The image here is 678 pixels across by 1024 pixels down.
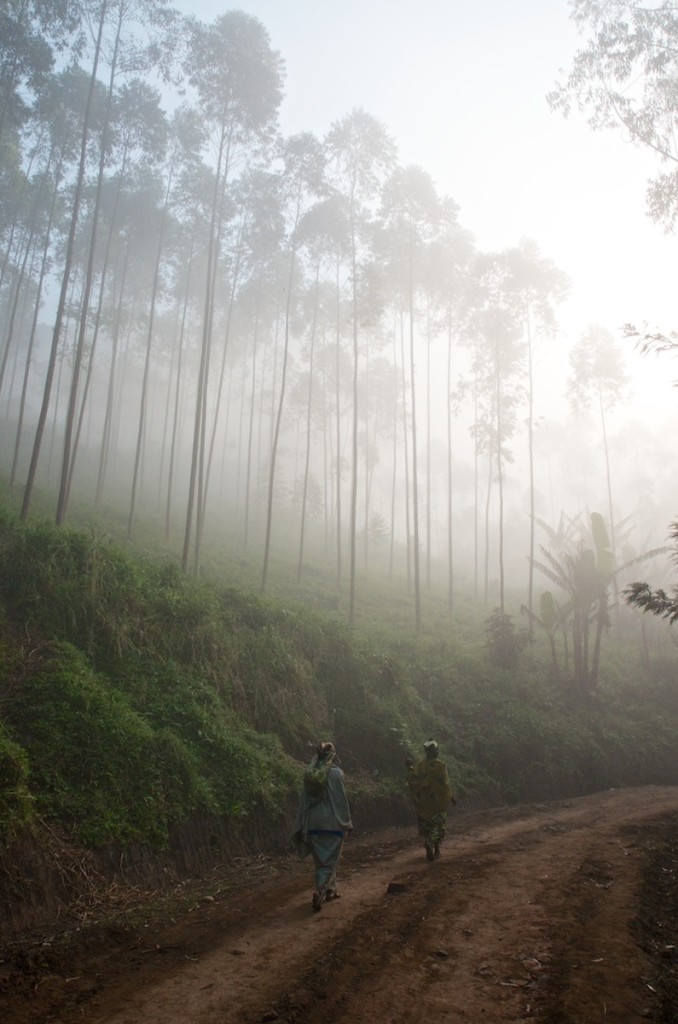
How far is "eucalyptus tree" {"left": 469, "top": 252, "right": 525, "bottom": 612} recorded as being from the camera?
2523 centimetres

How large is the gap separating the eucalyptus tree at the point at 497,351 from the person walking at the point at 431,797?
56.0 ft

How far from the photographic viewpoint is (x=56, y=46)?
51.0 feet

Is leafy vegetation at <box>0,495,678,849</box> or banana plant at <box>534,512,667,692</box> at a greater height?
banana plant at <box>534,512,667,692</box>

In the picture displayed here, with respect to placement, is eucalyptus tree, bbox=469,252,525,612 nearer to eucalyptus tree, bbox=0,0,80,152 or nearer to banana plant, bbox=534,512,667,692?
banana plant, bbox=534,512,667,692

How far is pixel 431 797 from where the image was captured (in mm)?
8516

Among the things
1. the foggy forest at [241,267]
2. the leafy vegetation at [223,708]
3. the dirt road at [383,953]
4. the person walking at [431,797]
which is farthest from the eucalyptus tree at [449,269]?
the dirt road at [383,953]

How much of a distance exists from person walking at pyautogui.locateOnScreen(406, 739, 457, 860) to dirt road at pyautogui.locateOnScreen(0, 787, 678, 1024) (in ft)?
1.56

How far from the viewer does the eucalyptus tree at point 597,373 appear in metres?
28.4

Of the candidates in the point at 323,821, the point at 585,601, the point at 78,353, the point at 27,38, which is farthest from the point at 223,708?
the point at 27,38

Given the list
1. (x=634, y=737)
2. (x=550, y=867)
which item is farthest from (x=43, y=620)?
(x=634, y=737)

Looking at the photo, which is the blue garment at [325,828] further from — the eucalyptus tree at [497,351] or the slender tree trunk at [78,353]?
the eucalyptus tree at [497,351]

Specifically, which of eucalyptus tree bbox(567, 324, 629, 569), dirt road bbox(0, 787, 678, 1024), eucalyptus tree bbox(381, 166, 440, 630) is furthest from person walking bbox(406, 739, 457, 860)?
eucalyptus tree bbox(567, 324, 629, 569)

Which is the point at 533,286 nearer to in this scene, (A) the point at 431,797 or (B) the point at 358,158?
(B) the point at 358,158

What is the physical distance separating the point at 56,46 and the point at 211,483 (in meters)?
40.6
